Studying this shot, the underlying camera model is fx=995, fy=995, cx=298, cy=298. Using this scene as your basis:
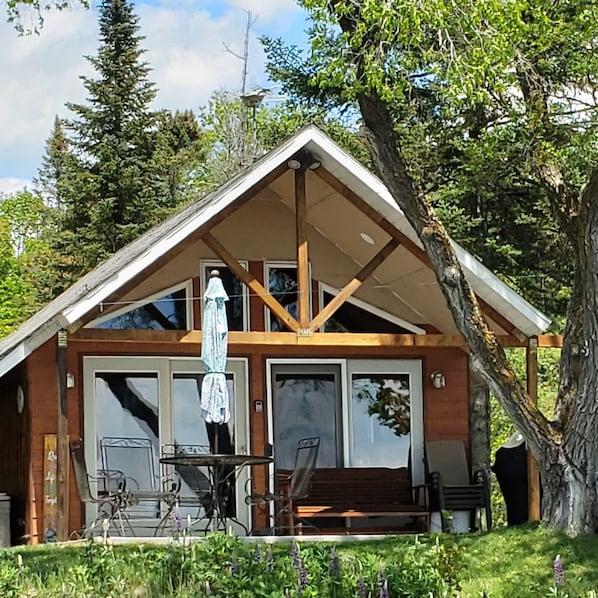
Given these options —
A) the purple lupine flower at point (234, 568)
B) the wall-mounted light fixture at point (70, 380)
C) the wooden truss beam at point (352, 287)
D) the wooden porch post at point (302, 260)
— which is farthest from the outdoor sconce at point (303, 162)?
the purple lupine flower at point (234, 568)

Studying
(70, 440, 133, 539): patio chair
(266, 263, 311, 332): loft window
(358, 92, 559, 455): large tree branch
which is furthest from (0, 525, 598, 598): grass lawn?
(266, 263, 311, 332): loft window

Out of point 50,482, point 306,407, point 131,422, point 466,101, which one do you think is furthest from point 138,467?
point 466,101

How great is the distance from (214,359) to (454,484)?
12.7 feet

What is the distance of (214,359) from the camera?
30.3 feet

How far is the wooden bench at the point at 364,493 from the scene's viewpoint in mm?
11258

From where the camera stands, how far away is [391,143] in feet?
28.1

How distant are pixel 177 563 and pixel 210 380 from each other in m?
3.78

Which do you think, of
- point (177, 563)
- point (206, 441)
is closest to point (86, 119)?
point (206, 441)

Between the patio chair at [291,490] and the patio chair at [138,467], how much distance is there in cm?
111

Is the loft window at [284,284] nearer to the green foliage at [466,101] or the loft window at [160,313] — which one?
the loft window at [160,313]

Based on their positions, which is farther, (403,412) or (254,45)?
(254,45)

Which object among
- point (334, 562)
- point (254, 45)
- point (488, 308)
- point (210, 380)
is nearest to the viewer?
point (334, 562)

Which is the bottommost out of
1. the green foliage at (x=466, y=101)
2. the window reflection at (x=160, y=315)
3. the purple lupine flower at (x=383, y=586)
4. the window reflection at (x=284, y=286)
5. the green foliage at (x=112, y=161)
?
the purple lupine flower at (x=383, y=586)

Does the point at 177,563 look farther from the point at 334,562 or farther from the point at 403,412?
the point at 403,412
